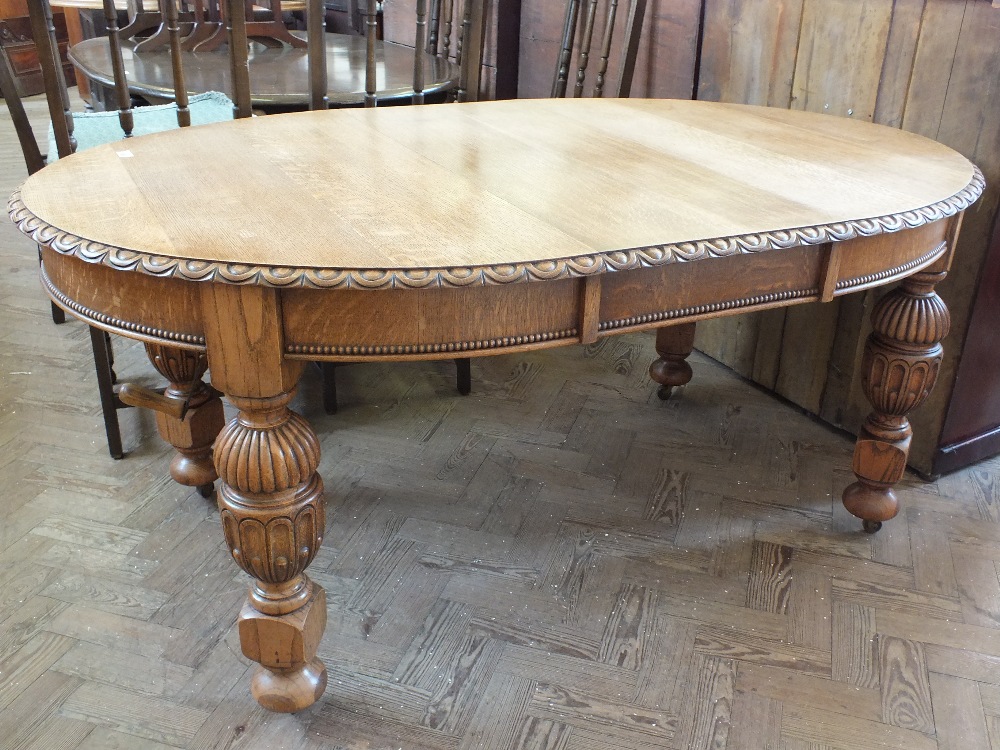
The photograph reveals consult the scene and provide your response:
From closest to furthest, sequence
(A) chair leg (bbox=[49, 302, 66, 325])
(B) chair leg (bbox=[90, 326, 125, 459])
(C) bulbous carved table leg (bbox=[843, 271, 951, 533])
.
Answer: (C) bulbous carved table leg (bbox=[843, 271, 951, 533]) < (B) chair leg (bbox=[90, 326, 125, 459]) < (A) chair leg (bbox=[49, 302, 66, 325])

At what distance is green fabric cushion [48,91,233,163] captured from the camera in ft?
6.30

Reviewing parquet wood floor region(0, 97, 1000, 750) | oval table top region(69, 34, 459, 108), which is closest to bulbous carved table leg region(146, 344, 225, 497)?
parquet wood floor region(0, 97, 1000, 750)

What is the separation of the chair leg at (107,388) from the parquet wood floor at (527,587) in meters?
0.04

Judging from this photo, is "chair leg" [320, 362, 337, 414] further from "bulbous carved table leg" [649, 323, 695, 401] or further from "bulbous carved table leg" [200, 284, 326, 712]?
"bulbous carved table leg" [200, 284, 326, 712]

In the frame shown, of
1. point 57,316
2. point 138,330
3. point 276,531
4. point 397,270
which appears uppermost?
point 397,270

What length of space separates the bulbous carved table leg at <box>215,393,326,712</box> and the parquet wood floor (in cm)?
12

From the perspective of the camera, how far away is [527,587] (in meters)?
1.55

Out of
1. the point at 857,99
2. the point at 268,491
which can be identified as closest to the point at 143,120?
the point at 268,491

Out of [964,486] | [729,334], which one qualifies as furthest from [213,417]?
[964,486]

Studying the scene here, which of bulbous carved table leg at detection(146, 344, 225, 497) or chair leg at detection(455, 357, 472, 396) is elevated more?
bulbous carved table leg at detection(146, 344, 225, 497)

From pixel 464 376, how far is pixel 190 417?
0.75 metres

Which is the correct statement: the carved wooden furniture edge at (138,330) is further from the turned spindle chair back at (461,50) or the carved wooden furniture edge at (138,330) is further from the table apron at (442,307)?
the turned spindle chair back at (461,50)

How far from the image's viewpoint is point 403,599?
1513mm

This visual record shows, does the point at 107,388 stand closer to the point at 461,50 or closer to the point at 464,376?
the point at 464,376
